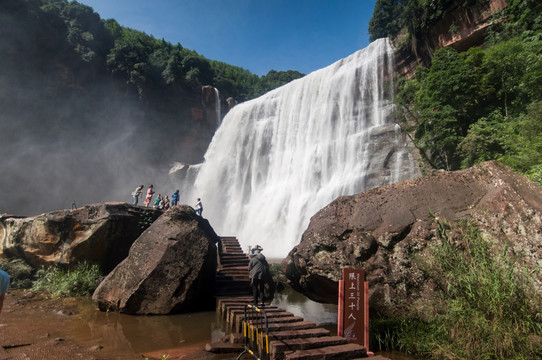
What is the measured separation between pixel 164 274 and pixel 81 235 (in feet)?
16.8

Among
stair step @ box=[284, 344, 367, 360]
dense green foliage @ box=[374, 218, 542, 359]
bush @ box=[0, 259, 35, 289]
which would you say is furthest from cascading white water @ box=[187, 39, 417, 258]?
stair step @ box=[284, 344, 367, 360]

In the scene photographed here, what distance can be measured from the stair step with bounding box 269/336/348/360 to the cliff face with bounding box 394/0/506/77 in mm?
19991

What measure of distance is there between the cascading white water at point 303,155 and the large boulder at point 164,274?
8.24 metres

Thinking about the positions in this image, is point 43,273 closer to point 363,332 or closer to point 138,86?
point 363,332

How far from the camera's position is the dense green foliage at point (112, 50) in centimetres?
2634

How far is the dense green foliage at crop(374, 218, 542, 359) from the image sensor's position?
360 cm

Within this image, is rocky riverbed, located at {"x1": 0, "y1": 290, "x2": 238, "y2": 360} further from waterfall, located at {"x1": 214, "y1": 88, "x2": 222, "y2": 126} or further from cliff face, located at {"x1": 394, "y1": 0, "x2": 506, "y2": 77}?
waterfall, located at {"x1": 214, "y1": 88, "x2": 222, "y2": 126}

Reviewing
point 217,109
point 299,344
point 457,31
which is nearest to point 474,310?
point 299,344

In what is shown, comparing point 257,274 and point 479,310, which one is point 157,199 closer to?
point 257,274

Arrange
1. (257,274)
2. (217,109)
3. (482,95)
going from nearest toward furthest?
(257,274) → (482,95) → (217,109)

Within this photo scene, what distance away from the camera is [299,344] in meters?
4.06

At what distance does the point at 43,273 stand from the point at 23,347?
7.15 meters

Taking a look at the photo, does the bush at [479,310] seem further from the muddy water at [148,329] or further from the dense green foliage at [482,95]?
the dense green foliage at [482,95]

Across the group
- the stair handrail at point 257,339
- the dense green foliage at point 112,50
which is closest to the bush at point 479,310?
the stair handrail at point 257,339
